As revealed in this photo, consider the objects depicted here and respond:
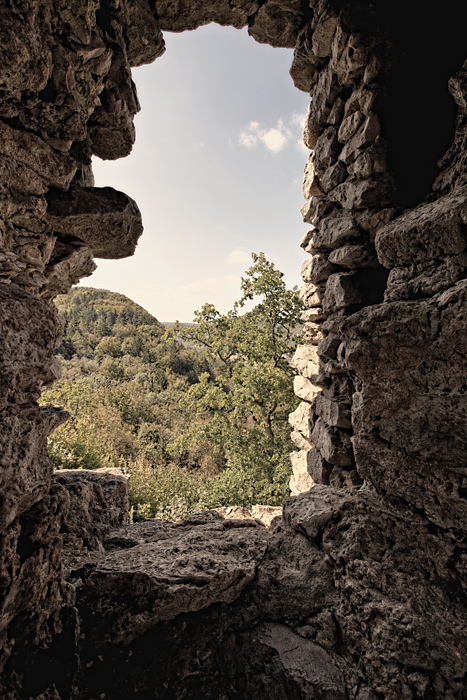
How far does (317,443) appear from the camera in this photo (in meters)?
3.14

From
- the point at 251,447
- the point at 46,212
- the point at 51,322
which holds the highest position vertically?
the point at 46,212

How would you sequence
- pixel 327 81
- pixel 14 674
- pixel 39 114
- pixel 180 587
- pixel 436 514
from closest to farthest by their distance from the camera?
pixel 14 674 → pixel 436 514 → pixel 180 587 → pixel 39 114 → pixel 327 81

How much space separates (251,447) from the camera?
945 cm

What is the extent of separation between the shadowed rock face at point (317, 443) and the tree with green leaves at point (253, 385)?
6066 millimetres

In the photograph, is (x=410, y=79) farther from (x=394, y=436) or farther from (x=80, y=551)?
(x=80, y=551)

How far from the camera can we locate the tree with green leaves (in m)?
9.01

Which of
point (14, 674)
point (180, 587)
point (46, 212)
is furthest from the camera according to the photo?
point (46, 212)

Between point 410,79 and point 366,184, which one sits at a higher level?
point 410,79

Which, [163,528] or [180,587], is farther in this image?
[163,528]

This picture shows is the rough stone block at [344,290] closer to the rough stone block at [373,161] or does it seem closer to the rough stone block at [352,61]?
the rough stone block at [373,161]

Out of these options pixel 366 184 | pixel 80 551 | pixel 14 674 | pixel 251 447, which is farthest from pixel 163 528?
pixel 251 447

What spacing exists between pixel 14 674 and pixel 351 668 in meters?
1.98

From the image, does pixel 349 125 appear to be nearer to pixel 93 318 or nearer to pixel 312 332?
pixel 312 332

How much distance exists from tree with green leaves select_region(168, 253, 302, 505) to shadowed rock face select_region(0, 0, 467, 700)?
6.07 m
